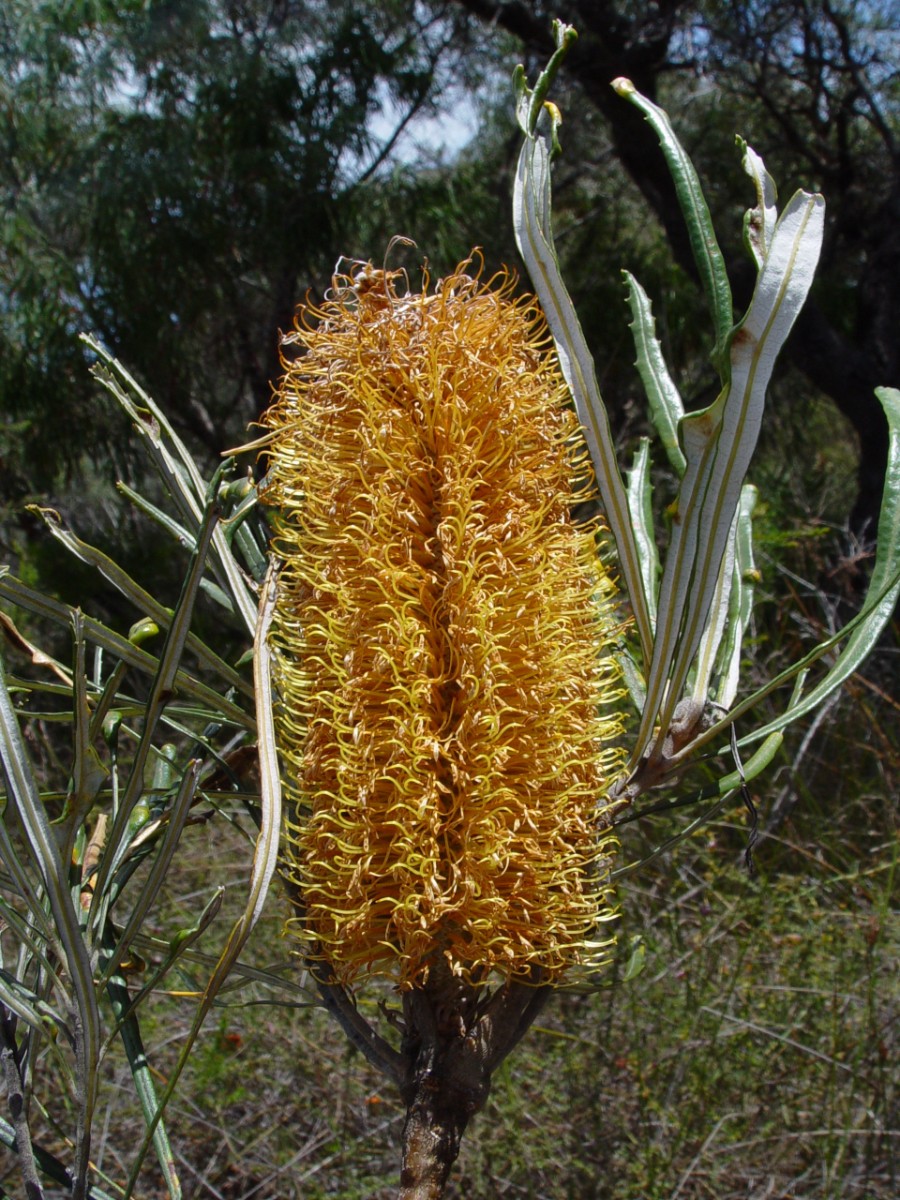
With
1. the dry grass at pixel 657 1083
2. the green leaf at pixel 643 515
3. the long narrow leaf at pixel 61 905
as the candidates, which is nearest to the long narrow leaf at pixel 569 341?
the green leaf at pixel 643 515

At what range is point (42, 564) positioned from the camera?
468 cm

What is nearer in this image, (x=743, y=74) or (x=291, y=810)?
(x=291, y=810)

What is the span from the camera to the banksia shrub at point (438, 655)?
58cm

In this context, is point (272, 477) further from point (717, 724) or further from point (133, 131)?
point (133, 131)

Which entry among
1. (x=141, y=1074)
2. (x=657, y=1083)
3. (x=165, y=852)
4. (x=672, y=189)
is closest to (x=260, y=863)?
(x=165, y=852)

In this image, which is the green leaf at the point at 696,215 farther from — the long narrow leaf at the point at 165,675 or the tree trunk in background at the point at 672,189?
the tree trunk in background at the point at 672,189

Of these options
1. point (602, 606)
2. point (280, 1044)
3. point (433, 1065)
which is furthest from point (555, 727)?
point (280, 1044)

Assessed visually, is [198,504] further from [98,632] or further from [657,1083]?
[657,1083]

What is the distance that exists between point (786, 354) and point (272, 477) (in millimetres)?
4260

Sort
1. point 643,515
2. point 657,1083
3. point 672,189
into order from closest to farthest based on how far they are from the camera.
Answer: point 643,515, point 657,1083, point 672,189

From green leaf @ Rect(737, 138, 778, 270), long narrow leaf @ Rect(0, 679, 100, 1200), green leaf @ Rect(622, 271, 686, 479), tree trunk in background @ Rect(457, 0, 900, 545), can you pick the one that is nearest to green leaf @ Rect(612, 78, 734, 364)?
green leaf @ Rect(737, 138, 778, 270)

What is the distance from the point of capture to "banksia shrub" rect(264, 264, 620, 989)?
22.7 inches

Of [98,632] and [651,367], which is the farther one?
[651,367]

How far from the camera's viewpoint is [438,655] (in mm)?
610
